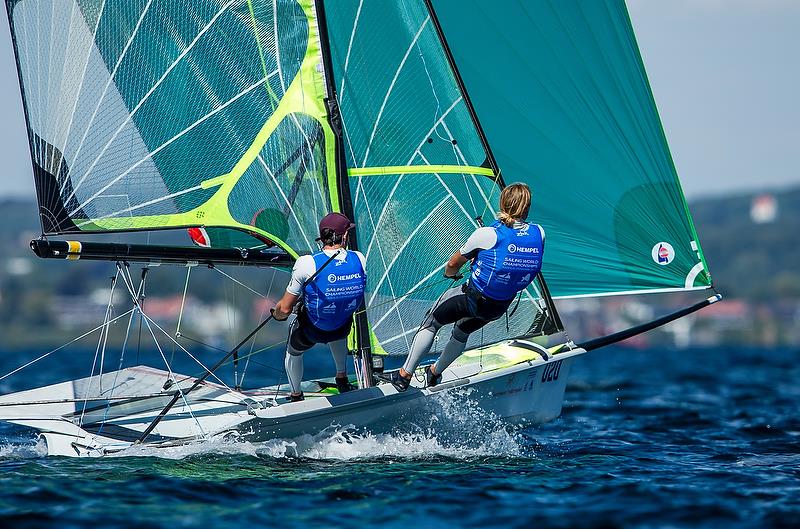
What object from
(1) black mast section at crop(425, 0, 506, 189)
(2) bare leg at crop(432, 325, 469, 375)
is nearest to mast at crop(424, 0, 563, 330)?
(1) black mast section at crop(425, 0, 506, 189)

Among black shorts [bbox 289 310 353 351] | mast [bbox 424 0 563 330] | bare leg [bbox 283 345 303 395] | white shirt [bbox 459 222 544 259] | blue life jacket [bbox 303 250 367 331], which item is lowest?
bare leg [bbox 283 345 303 395]

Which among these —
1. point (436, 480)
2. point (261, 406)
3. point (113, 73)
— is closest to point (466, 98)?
point (113, 73)

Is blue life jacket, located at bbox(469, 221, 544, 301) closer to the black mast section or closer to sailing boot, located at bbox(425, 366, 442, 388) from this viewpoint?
sailing boot, located at bbox(425, 366, 442, 388)

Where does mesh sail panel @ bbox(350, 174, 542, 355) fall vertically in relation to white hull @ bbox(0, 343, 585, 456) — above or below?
above

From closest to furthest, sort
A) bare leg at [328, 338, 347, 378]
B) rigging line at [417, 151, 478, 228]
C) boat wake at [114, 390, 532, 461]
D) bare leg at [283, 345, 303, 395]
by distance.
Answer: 1. boat wake at [114, 390, 532, 461]
2. bare leg at [283, 345, 303, 395]
3. bare leg at [328, 338, 347, 378]
4. rigging line at [417, 151, 478, 228]

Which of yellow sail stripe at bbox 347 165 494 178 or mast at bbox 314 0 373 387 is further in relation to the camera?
yellow sail stripe at bbox 347 165 494 178

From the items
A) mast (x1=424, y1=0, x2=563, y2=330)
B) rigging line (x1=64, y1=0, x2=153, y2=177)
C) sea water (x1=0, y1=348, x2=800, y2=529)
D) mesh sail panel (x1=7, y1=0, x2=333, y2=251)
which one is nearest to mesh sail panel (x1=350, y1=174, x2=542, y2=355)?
mast (x1=424, y1=0, x2=563, y2=330)

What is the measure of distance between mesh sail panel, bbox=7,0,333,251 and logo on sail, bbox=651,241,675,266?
2.60m

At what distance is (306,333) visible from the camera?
768 cm

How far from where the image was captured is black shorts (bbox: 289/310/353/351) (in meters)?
7.66

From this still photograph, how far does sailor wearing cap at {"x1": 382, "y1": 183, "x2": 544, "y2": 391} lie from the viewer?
25.0ft

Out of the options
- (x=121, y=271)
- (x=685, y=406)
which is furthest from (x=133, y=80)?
(x=685, y=406)

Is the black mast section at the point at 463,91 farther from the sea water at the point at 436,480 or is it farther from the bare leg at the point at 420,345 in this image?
the sea water at the point at 436,480

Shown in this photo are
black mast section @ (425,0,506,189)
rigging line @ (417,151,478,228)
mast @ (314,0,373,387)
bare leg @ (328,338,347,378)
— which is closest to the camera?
bare leg @ (328,338,347,378)
